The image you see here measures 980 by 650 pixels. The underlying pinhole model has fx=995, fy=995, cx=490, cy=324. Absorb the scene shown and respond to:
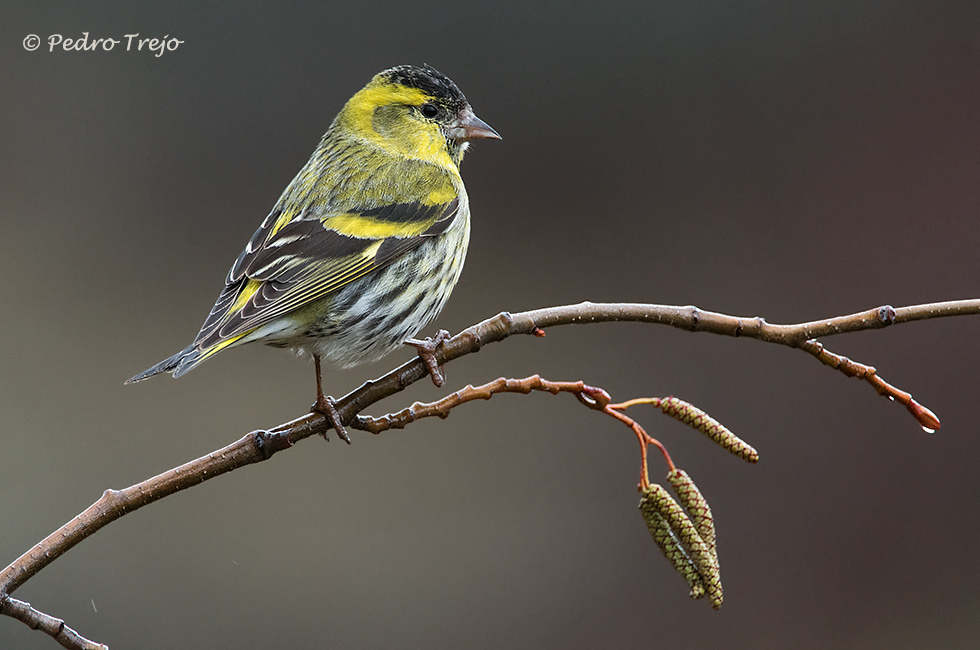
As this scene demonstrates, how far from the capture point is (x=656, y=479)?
235 inches

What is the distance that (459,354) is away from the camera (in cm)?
246

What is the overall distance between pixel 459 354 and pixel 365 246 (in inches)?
36.3

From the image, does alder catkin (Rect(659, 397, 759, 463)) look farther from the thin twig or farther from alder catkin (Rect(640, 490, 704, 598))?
the thin twig

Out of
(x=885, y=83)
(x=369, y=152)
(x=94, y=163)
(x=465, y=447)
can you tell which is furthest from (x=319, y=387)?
(x=885, y=83)

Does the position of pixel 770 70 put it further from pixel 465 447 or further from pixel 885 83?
pixel 465 447

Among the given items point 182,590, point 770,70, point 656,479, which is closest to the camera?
point 182,590

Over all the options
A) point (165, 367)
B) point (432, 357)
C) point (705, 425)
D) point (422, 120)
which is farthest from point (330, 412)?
point (422, 120)

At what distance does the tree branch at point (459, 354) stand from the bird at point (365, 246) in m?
0.16

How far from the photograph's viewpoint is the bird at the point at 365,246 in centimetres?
298

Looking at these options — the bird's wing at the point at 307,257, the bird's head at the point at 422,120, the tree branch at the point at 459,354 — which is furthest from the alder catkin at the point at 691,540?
the bird's head at the point at 422,120

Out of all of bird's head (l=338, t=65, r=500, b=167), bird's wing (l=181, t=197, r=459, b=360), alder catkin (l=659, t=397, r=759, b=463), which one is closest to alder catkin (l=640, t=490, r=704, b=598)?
alder catkin (l=659, t=397, r=759, b=463)

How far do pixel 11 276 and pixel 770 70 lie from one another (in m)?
5.32

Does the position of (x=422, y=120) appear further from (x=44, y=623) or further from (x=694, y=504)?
(x=44, y=623)

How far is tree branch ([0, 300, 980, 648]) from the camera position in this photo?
1973 millimetres
